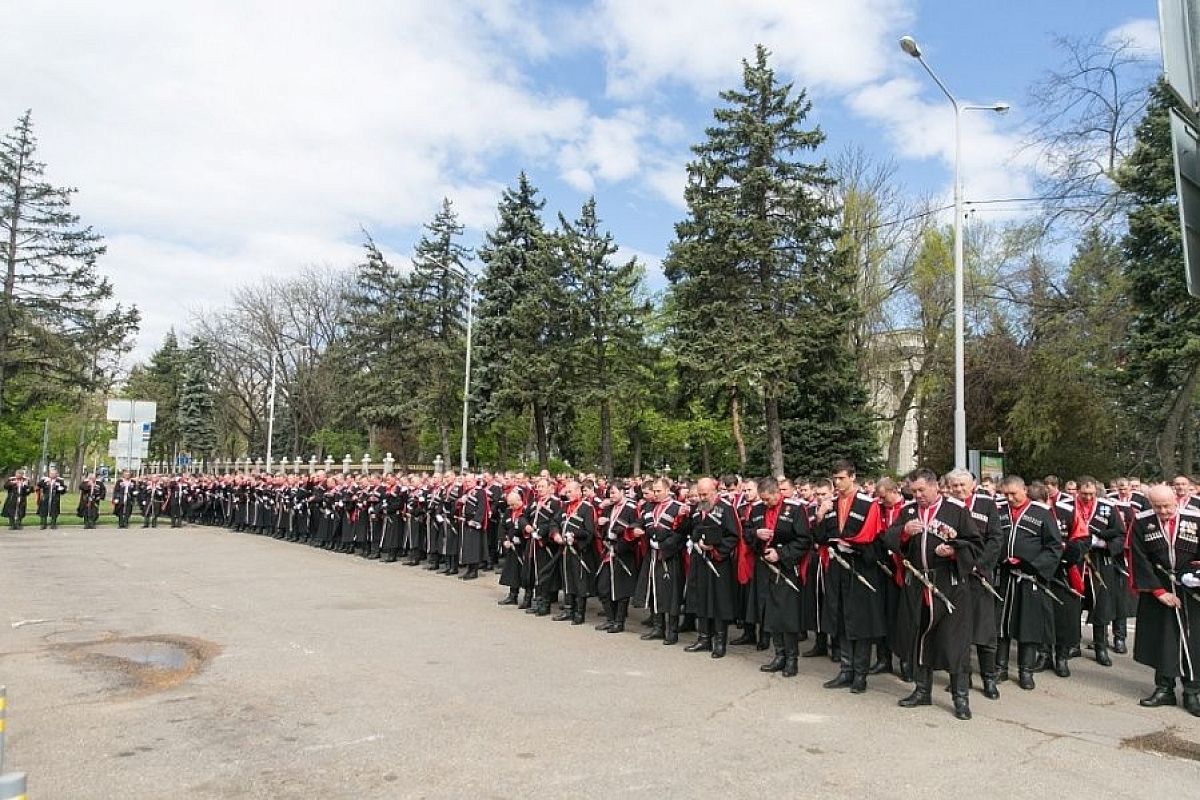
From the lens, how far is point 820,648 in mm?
9812

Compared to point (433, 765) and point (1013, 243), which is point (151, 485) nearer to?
point (433, 765)

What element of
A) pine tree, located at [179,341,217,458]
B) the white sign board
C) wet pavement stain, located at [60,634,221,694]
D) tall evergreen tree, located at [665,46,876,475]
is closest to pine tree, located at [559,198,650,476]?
tall evergreen tree, located at [665,46,876,475]

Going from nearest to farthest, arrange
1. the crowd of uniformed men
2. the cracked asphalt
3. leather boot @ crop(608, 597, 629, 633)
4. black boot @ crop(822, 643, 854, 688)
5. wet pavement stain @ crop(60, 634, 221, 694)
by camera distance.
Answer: the cracked asphalt, the crowd of uniformed men, wet pavement stain @ crop(60, 634, 221, 694), black boot @ crop(822, 643, 854, 688), leather boot @ crop(608, 597, 629, 633)

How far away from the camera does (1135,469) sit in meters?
29.6

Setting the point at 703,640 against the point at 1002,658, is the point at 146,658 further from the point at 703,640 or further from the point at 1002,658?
the point at 1002,658

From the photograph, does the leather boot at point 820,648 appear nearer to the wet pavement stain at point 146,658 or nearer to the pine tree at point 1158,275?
the wet pavement stain at point 146,658

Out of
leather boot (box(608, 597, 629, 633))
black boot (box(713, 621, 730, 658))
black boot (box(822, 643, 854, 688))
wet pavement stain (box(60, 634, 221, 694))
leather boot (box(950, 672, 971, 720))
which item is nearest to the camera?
leather boot (box(950, 672, 971, 720))

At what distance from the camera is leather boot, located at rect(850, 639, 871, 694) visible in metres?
8.01

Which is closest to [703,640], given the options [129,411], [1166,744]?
[1166,744]

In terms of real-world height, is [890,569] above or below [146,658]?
above

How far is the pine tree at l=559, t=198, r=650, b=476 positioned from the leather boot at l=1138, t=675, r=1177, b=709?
2398cm

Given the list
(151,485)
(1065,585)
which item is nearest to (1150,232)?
(1065,585)

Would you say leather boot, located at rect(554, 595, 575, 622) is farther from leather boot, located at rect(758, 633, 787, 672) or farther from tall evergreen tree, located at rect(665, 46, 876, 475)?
tall evergreen tree, located at rect(665, 46, 876, 475)

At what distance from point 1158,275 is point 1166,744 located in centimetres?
1833
